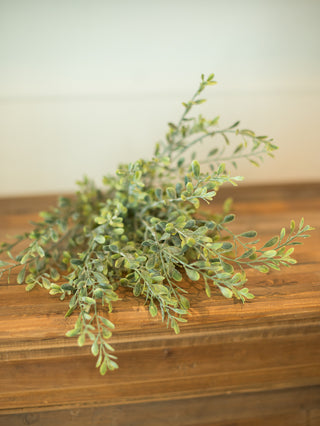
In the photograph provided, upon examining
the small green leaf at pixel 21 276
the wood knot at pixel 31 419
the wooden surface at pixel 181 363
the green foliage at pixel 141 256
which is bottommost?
the wood knot at pixel 31 419

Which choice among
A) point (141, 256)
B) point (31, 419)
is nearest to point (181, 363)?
point (141, 256)

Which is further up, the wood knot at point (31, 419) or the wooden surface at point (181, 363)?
the wooden surface at point (181, 363)

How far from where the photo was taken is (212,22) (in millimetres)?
1139

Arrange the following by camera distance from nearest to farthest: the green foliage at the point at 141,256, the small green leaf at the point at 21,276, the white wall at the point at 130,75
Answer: the green foliage at the point at 141,256, the small green leaf at the point at 21,276, the white wall at the point at 130,75

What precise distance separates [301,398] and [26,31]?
1213 mm

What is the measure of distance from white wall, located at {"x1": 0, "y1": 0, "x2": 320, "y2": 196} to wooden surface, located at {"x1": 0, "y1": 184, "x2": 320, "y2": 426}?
56 cm

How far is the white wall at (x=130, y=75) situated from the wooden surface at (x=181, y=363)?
0.56 meters

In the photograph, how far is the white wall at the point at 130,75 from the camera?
43.7 inches

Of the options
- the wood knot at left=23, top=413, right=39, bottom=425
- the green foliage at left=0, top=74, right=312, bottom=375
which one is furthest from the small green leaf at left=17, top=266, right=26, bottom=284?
the wood knot at left=23, top=413, right=39, bottom=425

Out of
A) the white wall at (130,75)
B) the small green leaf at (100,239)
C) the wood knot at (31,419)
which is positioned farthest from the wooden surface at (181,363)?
the white wall at (130,75)

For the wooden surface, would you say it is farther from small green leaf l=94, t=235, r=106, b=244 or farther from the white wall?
the white wall

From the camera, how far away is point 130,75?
1.17 meters

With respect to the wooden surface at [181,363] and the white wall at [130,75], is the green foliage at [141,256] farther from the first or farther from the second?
the white wall at [130,75]

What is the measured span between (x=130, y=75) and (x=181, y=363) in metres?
0.85
